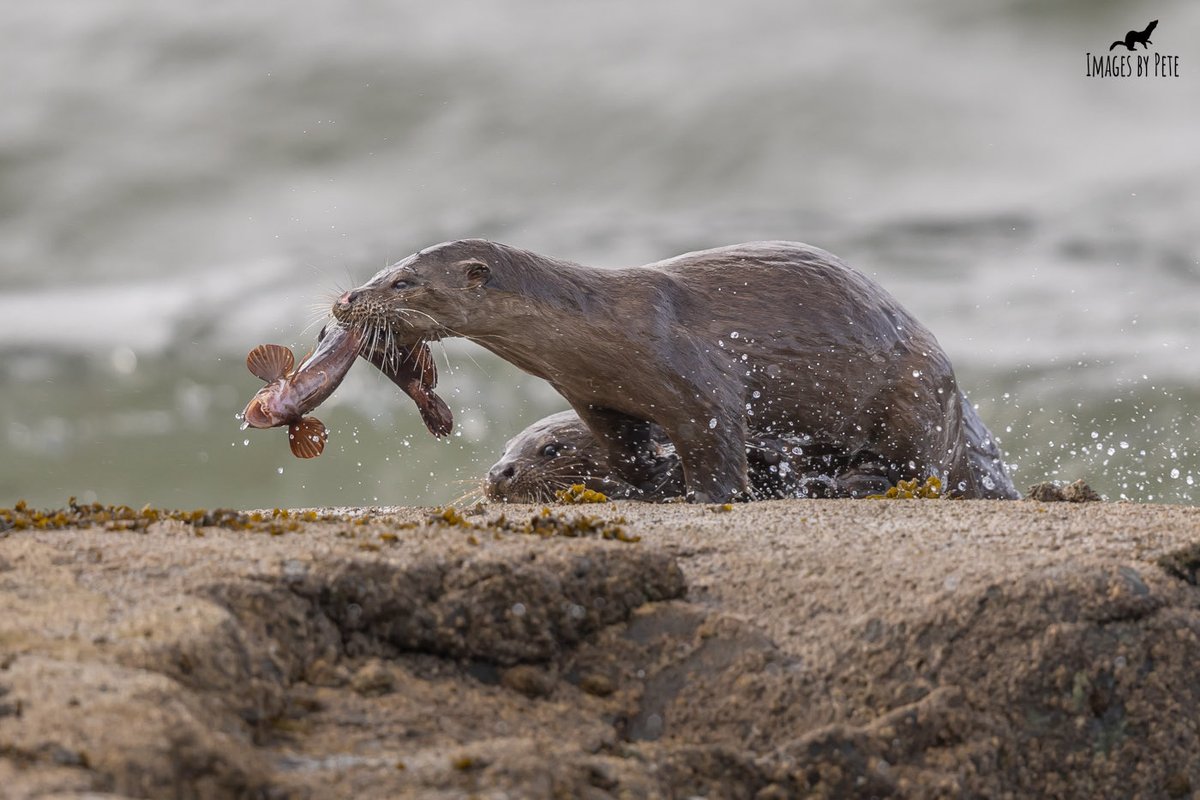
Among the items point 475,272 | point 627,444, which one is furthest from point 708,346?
point 475,272

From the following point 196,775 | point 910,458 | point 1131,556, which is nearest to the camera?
point 196,775

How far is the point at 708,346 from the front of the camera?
6.48 m

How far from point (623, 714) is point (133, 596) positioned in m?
1.15

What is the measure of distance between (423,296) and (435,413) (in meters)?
0.55

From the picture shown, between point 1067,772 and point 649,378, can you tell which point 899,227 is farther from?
point 1067,772

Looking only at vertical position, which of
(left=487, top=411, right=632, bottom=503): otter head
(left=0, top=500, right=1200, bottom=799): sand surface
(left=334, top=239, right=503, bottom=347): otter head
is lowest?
(left=0, top=500, right=1200, bottom=799): sand surface

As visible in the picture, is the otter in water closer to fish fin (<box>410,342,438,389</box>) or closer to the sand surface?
fish fin (<box>410,342,438,389</box>)

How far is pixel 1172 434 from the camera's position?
632 inches

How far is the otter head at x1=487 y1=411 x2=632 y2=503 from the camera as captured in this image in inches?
288

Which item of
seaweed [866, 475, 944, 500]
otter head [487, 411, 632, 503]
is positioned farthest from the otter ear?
seaweed [866, 475, 944, 500]

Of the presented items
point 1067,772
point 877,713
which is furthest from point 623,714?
point 1067,772

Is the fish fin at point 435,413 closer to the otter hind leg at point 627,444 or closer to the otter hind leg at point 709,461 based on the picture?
the otter hind leg at point 627,444

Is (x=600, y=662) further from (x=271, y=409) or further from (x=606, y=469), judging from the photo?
(x=606, y=469)

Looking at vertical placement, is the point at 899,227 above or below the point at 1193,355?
above
